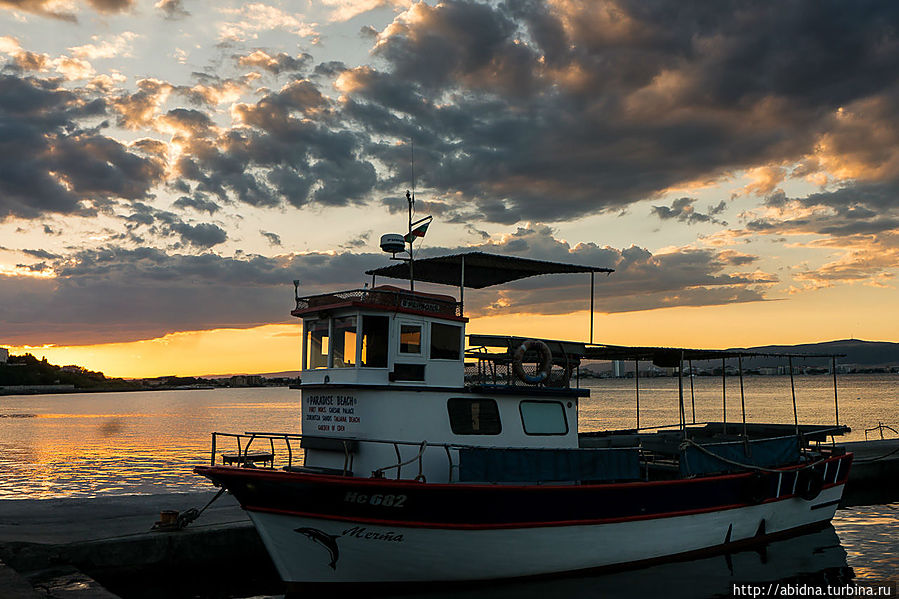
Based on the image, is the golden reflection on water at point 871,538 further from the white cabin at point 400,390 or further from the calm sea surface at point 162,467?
the white cabin at point 400,390

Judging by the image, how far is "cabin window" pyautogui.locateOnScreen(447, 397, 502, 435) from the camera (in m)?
14.0

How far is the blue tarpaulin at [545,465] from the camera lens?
12719 mm

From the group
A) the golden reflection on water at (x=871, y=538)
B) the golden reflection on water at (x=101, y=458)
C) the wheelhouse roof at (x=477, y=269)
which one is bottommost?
the golden reflection on water at (x=101, y=458)

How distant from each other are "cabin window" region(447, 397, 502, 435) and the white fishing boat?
29 millimetres

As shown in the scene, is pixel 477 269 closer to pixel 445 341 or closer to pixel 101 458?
pixel 445 341

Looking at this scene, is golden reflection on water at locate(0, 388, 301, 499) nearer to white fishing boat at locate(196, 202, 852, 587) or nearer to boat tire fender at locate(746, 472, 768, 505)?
white fishing boat at locate(196, 202, 852, 587)

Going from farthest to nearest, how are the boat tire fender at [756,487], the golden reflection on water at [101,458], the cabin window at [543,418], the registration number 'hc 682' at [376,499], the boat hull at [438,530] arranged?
the golden reflection on water at [101,458] < the boat tire fender at [756,487] < the cabin window at [543,418] < the boat hull at [438,530] < the registration number 'hc 682' at [376,499]

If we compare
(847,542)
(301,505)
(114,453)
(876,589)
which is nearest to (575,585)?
Result: (301,505)

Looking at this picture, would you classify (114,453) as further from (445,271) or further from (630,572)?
(630,572)

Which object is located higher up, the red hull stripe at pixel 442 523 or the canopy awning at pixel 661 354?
the canopy awning at pixel 661 354

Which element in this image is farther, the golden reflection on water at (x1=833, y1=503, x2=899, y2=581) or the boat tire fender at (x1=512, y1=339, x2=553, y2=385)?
the golden reflection on water at (x1=833, y1=503, x2=899, y2=581)

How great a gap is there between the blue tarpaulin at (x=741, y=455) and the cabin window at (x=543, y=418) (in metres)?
2.62

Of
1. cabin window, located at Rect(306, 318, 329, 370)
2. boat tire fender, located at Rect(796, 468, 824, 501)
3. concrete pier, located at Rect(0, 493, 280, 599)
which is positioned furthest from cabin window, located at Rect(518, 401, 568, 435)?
boat tire fender, located at Rect(796, 468, 824, 501)

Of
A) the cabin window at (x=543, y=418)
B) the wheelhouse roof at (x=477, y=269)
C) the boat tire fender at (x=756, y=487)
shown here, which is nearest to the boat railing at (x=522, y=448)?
the boat tire fender at (x=756, y=487)
